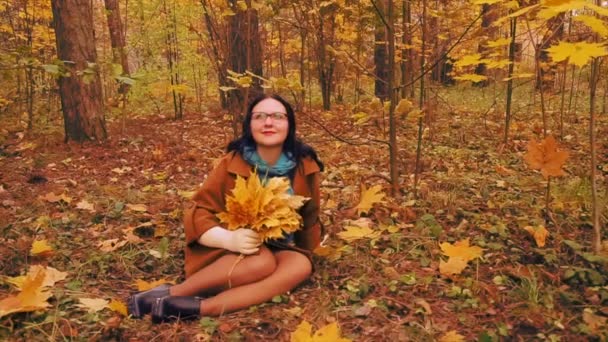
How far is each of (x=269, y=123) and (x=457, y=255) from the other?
126cm

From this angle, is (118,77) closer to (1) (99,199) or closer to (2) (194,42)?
(1) (99,199)

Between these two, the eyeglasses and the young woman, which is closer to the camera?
the young woman

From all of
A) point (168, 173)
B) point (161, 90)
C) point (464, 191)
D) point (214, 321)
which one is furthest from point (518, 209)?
point (161, 90)

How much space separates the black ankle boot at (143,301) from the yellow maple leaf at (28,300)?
15.2 inches

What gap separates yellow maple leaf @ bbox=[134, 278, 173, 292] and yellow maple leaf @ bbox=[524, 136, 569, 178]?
219 centimetres

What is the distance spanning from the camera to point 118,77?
2.48m

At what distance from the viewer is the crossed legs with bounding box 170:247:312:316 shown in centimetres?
223

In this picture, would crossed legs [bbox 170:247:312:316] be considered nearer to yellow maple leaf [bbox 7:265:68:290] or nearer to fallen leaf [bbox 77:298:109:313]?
fallen leaf [bbox 77:298:109:313]

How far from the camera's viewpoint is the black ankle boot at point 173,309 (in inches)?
84.9

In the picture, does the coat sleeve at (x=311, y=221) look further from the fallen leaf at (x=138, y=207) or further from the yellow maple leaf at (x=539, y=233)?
the fallen leaf at (x=138, y=207)

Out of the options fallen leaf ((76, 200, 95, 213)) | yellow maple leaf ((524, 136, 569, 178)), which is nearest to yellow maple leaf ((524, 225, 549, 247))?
yellow maple leaf ((524, 136, 569, 178))

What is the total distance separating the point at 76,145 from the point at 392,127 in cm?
414

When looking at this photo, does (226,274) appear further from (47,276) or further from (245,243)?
(47,276)

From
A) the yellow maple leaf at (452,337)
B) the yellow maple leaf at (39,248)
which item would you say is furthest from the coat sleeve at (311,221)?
the yellow maple leaf at (39,248)
